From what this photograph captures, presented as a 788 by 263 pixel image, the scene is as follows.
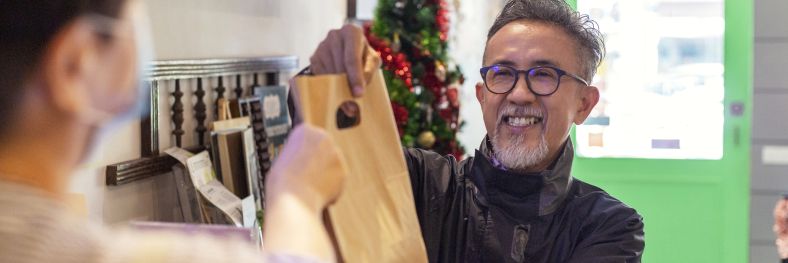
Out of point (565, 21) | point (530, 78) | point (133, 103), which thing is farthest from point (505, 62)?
point (133, 103)

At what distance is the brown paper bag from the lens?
3.54 ft

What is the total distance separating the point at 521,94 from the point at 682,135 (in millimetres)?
3577

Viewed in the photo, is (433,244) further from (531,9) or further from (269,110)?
(269,110)

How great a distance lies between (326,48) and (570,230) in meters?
0.75

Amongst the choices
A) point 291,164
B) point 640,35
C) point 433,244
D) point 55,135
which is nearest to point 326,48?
point 291,164

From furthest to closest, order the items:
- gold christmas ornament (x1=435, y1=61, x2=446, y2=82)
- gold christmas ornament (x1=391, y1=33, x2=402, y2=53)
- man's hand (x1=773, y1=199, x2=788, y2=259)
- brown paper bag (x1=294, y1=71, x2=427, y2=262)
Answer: gold christmas ornament (x1=435, y1=61, x2=446, y2=82), gold christmas ornament (x1=391, y1=33, x2=402, y2=53), man's hand (x1=773, y1=199, x2=788, y2=259), brown paper bag (x1=294, y1=71, x2=427, y2=262)

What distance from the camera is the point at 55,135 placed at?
738mm

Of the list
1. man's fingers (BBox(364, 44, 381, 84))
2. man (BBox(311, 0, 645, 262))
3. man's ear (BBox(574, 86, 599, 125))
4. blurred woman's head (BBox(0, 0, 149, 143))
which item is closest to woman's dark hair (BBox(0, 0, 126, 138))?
blurred woman's head (BBox(0, 0, 149, 143))

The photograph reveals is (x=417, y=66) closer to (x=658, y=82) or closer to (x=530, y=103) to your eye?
(x=530, y=103)

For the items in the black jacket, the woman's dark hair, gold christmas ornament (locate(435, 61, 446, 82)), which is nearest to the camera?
the woman's dark hair

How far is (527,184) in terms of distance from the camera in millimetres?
1824

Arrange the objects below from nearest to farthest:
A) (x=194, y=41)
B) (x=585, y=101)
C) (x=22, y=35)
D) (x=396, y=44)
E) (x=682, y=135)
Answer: (x=22, y=35) < (x=585, y=101) < (x=194, y=41) < (x=396, y=44) < (x=682, y=135)

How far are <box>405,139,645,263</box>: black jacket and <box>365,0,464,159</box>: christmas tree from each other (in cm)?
178

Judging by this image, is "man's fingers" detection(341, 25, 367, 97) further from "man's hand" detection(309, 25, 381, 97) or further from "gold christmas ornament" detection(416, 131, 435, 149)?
"gold christmas ornament" detection(416, 131, 435, 149)
